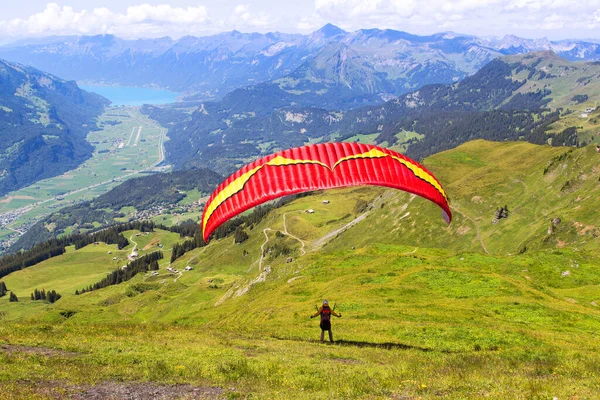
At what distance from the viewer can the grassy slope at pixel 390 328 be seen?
1766 cm

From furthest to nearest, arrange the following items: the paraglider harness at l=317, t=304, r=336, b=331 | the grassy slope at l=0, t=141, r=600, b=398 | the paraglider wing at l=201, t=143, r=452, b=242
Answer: the paraglider harness at l=317, t=304, r=336, b=331 < the paraglider wing at l=201, t=143, r=452, b=242 < the grassy slope at l=0, t=141, r=600, b=398

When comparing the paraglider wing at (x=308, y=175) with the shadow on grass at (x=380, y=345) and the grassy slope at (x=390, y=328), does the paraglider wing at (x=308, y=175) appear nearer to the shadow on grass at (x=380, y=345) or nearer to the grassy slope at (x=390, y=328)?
the grassy slope at (x=390, y=328)

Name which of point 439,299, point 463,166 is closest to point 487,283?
point 439,299

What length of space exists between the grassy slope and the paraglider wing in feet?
26.8

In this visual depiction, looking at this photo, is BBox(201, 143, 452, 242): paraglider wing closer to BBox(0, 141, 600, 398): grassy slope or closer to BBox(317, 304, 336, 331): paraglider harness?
BBox(317, 304, 336, 331): paraglider harness

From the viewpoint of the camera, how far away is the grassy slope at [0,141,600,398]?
17656 mm

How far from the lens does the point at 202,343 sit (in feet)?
85.1

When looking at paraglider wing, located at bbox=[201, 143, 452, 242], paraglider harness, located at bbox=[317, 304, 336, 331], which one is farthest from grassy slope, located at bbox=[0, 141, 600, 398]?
paraglider wing, located at bbox=[201, 143, 452, 242]

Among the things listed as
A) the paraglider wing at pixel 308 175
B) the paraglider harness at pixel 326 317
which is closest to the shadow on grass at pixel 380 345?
the paraglider harness at pixel 326 317

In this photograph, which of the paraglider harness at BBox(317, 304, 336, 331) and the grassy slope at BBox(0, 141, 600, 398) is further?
the paraglider harness at BBox(317, 304, 336, 331)

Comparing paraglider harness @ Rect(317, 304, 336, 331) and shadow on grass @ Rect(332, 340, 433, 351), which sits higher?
paraglider harness @ Rect(317, 304, 336, 331)

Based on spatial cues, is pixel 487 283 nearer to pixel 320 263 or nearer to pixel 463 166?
pixel 320 263

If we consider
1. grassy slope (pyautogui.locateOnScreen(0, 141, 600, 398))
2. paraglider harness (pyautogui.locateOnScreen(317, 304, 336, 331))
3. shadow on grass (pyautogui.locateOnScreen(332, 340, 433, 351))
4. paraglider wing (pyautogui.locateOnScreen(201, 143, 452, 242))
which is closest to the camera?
grassy slope (pyautogui.locateOnScreen(0, 141, 600, 398))

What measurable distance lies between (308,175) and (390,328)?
14.5 metres
